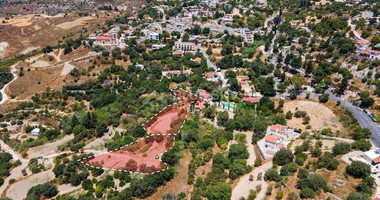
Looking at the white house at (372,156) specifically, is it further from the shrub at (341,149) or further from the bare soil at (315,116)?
the bare soil at (315,116)

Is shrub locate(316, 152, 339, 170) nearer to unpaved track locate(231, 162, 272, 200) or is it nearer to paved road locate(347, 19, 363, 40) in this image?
unpaved track locate(231, 162, 272, 200)

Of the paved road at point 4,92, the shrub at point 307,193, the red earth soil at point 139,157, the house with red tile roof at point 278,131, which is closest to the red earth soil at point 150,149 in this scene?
the red earth soil at point 139,157

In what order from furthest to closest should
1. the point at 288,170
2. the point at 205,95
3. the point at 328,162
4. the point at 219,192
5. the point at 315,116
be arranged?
1. the point at 205,95
2. the point at 315,116
3. the point at 288,170
4. the point at 328,162
5. the point at 219,192

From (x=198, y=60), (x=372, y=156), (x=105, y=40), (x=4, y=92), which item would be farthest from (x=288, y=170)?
(x=4, y=92)

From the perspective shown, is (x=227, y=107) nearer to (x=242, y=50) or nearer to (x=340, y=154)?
(x=340, y=154)

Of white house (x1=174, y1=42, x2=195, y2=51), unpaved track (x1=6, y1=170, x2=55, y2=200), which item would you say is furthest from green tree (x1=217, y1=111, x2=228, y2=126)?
white house (x1=174, y1=42, x2=195, y2=51)

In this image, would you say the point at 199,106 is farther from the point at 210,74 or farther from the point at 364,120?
the point at 364,120

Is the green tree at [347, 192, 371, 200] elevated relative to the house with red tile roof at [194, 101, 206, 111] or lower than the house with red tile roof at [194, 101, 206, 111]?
elevated

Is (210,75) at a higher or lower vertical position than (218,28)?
lower
